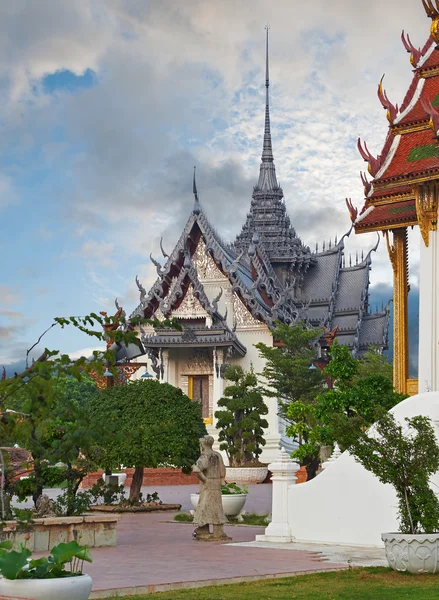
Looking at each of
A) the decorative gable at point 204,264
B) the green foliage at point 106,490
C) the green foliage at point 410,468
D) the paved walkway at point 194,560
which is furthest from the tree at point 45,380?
the decorative gable at point 204,264

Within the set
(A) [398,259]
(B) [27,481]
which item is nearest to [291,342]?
(A) [398,259]

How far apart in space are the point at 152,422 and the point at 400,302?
4.87 meters

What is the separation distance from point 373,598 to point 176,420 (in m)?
10.6

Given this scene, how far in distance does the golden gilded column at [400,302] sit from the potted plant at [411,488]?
7123mm

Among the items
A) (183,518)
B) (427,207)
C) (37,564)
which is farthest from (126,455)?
(37,564)

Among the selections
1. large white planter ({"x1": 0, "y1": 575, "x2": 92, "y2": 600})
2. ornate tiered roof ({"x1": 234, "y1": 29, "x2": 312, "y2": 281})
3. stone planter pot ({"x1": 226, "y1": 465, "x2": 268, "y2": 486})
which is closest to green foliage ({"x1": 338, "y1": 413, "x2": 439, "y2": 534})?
large white planter ({"x1": 0, "y1": 575, "x2": 92, "y2": 600})

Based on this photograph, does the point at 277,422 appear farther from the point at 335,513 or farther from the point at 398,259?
the point at 335,513

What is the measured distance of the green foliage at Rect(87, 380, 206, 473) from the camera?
723 inches

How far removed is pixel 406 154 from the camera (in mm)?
17359

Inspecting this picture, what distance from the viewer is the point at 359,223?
706 inches

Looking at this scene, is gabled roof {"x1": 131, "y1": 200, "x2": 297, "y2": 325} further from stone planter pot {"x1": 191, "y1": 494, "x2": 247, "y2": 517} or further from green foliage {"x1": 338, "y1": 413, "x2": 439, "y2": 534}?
green foliage {"x1": 338, "y1": 413, "x2": 439, "y2": 534}

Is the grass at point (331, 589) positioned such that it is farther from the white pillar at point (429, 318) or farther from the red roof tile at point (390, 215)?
the red roof tile at point (390, 215)

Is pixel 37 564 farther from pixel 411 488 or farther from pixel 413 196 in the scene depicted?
pixel 413 196

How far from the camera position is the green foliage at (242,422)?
3052cm
